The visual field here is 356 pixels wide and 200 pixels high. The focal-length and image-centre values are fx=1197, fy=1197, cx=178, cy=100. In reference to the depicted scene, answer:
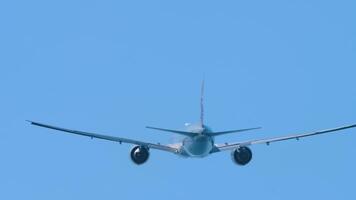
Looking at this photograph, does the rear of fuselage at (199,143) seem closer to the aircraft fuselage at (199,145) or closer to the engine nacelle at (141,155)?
the aircraft fuselage at (199,145)

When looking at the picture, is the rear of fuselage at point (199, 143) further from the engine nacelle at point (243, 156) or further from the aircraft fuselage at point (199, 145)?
the engine nacelle at point (243, 156)

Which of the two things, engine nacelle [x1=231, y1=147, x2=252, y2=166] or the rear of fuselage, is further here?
engine nacelle [x1=231, y1=147, x2=252, y2=166]

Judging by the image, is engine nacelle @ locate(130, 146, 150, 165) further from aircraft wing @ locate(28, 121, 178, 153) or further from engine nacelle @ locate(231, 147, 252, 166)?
engine nacelle @ locate(231, 147, 252, 166)

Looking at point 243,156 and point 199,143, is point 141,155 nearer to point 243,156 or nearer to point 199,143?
point 199,143

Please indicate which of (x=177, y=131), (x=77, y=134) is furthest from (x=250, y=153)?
(x=77, y=134)

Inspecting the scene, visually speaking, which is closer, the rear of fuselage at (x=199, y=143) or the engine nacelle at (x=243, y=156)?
the rear of fuselage at (x=199, y=143)

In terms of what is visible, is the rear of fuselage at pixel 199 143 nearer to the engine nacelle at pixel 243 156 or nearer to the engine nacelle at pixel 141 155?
the engine nacelle at pixel 243 156

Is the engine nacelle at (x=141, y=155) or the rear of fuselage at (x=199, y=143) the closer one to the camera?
the rear of fuselage at (x=199, y=143)

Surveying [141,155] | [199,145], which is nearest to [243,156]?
[199,145]

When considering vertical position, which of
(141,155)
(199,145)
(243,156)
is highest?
(141,155)

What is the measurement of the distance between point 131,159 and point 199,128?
13.5 meters

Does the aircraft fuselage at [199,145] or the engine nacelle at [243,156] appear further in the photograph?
the engine nacelle at [243,156]

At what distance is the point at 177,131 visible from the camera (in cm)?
17238

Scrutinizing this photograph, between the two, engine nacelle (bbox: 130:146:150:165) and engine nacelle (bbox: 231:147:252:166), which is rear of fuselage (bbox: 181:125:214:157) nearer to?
engine nacelle (bbox: 231:147:252:166)
